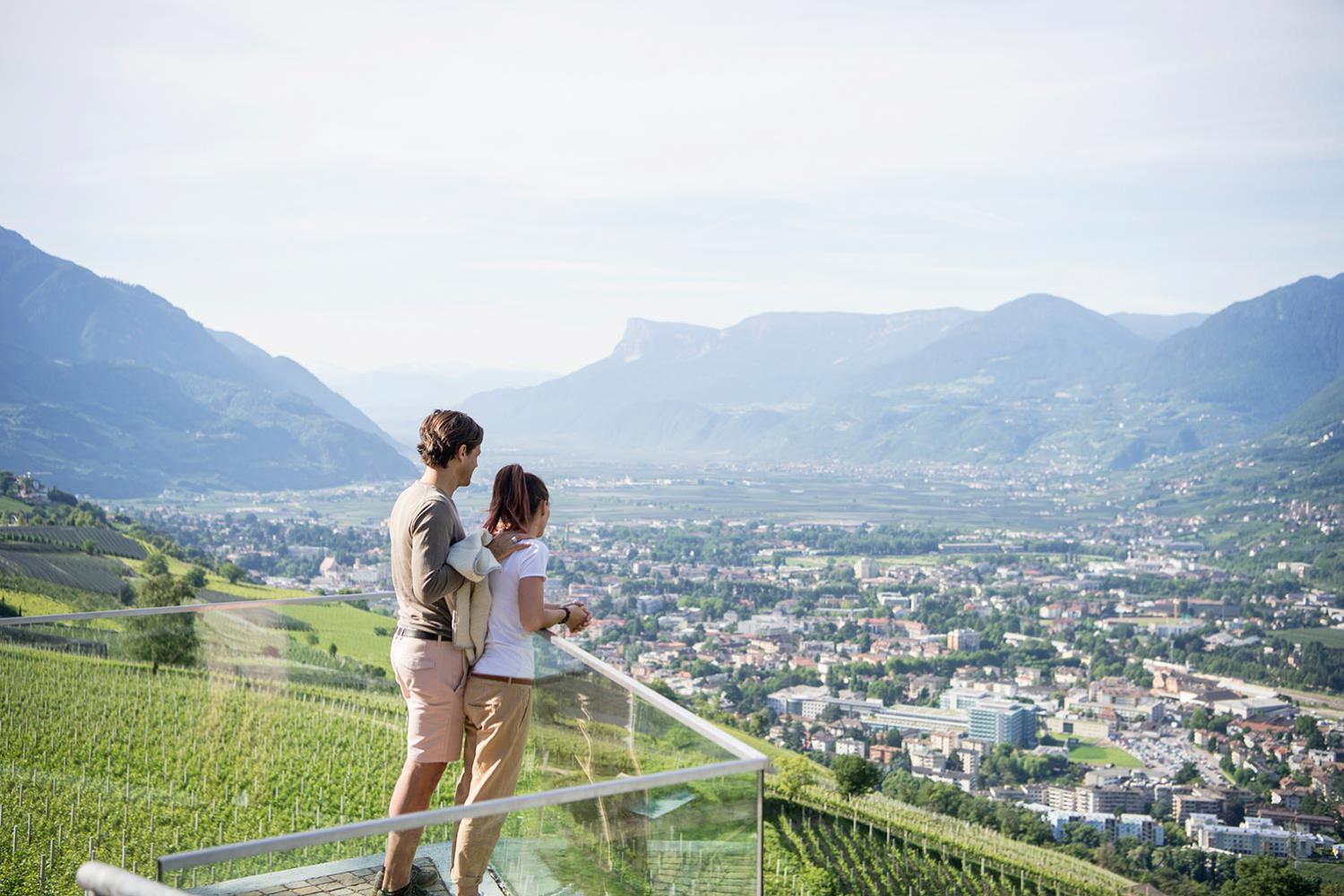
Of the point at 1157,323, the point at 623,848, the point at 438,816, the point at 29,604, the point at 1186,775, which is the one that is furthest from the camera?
the point at 1157,323

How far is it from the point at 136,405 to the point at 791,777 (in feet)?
269

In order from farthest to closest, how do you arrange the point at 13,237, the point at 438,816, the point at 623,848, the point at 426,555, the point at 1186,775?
the point at 13,237 < the point at 1186,775 < the point at 426,555 < the point at 623,848 < the point at 438,816

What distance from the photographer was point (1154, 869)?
28.5 metres

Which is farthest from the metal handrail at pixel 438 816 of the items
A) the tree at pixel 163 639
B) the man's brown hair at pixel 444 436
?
the tree at pixel 163 639

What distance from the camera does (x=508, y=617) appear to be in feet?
10.1

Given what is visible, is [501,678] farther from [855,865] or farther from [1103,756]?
[1103,756]

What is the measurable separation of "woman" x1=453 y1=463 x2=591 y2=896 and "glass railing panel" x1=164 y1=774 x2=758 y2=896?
0.31 m

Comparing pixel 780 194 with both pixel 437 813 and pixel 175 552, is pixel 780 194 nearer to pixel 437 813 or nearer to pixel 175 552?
pixel 175 552

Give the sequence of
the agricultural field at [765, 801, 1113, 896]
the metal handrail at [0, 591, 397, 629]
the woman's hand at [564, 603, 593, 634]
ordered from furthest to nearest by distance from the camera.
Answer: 1. the agricultural field at [765, 801, 1113, 896]
2. the metal handrail at [0, 591, 397, 629]
3. the woman's hand at [564, 603, 593, 634]

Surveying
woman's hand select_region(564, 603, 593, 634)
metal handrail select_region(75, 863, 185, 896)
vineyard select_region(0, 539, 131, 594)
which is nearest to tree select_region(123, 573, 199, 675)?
woman's hand select_region(564, 603, 593, 634)

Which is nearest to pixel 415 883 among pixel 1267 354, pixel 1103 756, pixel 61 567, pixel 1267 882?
pixel 61 567

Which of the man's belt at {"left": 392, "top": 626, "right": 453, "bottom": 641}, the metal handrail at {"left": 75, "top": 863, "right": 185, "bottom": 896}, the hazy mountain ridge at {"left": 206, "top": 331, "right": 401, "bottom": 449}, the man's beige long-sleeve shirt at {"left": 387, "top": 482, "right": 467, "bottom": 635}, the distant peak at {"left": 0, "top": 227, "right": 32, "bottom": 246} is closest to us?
the metal handrail at {"left": 75, "top": 863, "right": 185, "bottom": 896}

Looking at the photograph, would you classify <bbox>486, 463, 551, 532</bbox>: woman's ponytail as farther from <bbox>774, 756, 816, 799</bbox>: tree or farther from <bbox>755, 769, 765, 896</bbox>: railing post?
<bbox>774, 756, 816, 799</bbox>: tree

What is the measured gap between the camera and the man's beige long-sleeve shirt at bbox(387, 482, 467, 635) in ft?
9.47
